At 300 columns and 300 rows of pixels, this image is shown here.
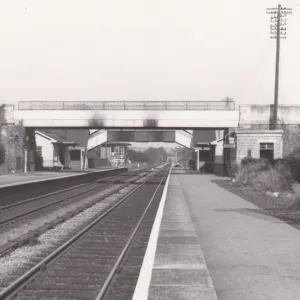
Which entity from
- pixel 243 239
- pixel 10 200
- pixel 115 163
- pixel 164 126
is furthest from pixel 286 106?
pixel 115 163

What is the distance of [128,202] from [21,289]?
1466 centimetres

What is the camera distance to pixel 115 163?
4013 inches

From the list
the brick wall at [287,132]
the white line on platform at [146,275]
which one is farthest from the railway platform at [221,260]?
the brick wall at [287,132]

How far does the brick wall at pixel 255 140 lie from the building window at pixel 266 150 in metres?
0.28

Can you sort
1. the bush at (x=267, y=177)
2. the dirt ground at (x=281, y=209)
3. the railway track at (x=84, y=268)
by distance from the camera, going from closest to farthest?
the railway track at (x=84, y=268) < the dirt ground at (x=281, y=209) < the bush at (x=267, y=177)

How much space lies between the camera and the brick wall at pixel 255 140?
40.7 meters

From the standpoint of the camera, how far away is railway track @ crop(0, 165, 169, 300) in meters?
6.21

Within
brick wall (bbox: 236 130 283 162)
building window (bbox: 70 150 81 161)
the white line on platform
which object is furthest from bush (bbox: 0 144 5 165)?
the white line on platform

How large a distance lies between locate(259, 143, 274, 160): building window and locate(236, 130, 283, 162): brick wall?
285 mm

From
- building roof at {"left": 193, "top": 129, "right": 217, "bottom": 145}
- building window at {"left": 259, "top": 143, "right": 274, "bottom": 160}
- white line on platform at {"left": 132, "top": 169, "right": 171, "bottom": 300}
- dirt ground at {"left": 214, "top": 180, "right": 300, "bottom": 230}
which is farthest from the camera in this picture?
building roof at {"left": 193, "top": 129, "right": 217, "bottom": 145}

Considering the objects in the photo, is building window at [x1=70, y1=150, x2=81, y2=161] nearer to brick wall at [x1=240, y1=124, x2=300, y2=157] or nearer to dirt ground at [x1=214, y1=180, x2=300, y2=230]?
brick wall at [x1=240, y1=124, x2=300, y2=157]

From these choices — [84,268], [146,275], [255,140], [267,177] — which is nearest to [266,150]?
[255,140]

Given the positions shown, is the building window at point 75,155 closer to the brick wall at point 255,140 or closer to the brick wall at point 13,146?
the brick wall at point 13,146

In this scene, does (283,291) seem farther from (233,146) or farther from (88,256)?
(233,146)
